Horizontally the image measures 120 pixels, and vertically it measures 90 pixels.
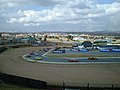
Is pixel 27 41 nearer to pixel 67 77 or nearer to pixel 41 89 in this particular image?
pixel 67 77

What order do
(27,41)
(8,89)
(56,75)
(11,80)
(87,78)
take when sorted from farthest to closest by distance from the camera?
(27,41) < (56,75) < (87,78) < (11,80) < (8,89)

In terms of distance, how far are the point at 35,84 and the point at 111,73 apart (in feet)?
44.9

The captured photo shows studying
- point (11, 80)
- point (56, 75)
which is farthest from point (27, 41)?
point (11, 80)

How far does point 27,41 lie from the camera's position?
371 feet

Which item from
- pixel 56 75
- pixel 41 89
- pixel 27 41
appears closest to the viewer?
pixel 41 89

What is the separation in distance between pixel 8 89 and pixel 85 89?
6.81 meters

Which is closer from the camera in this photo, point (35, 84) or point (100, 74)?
point (35, 84)

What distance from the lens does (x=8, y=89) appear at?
1630cm

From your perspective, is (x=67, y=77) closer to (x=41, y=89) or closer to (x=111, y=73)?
(x=111, y=73)

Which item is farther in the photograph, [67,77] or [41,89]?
[67,77]

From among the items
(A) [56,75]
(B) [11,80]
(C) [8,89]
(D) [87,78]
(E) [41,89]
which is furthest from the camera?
(A) [56,75]

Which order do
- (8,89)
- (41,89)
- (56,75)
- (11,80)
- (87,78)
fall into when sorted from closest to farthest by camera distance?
(8,89), (41,89), (11,80), (87,78), (56,75)

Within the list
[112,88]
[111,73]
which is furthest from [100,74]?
[112,88]

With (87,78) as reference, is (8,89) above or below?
above
